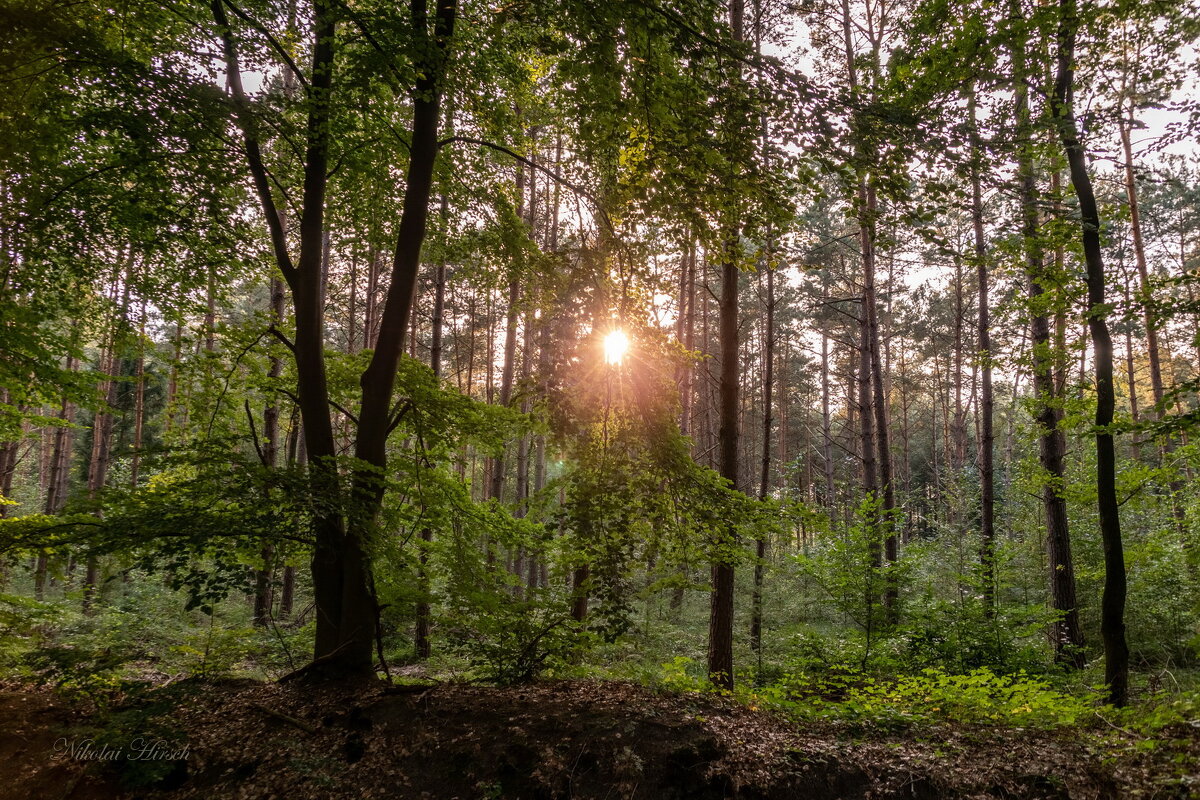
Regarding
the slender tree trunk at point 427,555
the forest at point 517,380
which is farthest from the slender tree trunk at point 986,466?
the slender tree trunk at point 427,555

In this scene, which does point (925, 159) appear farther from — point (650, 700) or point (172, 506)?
point (172, 506)

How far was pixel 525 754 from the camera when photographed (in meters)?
4.25

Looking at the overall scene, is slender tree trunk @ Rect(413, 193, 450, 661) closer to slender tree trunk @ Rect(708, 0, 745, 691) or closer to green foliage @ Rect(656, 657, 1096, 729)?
A: green foliage @ Rect(656, 657, 1096, 729)

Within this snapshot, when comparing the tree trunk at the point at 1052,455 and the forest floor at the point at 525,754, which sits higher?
the tree trunk at the point at 1052,455

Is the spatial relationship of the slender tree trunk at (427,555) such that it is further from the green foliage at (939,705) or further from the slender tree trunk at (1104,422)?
the slender tree trunk at (1104,422)

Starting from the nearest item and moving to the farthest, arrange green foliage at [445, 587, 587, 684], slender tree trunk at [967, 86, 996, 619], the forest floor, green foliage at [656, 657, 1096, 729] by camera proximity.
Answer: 1. the forest floor
2. green foliage at [656, 657, 1096, 729]
3. green foliage at [445, 587, 587, 684]
4. slender tree trunk at [967, 86, 996, 619]

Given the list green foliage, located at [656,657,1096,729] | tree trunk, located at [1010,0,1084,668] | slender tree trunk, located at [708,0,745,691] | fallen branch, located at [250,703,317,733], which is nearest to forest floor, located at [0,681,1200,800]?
fallen branch, located at [250,703,317,733]

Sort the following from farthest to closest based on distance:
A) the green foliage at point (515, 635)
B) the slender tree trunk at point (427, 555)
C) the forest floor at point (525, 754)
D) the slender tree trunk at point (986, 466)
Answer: the slender tree trunk at point (986, 466) < the slender tree trunk at point (427, 555) < the green foliage at point (515, 635) < the forest floor at point (525, 754)

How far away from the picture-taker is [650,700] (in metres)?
5.29

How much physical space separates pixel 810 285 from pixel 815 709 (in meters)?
18.4

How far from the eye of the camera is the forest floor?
12.7 ft

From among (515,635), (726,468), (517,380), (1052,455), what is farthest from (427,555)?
(1052,455)

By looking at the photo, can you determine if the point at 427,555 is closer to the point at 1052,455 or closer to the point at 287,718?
the point at 287,718

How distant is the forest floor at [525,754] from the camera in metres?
3.88
